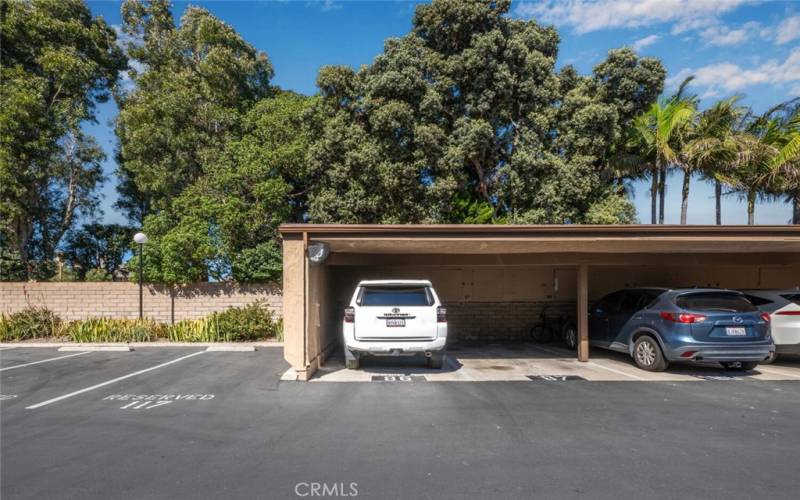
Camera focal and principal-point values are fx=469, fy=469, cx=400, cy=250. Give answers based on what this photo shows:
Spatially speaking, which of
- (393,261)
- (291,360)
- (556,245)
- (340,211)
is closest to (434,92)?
(340,211)

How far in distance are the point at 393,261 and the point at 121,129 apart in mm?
14208

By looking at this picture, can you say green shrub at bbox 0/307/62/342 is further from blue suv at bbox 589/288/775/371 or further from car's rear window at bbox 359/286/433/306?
blue suv at bbox 589/288/775/371

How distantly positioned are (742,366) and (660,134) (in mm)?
9531

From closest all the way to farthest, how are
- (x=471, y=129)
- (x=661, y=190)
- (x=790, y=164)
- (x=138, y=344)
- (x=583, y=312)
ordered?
1. (x=583, y=312)
2. (x=138, y=344)
3. (x=790, y=164)
4. (x=471, y=129)
5. (x=661, y=190)

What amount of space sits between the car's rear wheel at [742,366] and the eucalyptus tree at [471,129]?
22.5ft

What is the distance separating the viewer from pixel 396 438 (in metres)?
5.13

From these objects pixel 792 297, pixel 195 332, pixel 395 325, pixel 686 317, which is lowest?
pixel 195 332

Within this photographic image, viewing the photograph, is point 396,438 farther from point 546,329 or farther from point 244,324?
point 546,329

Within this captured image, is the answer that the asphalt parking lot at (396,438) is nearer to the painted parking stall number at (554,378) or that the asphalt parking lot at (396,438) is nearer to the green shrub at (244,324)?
the painted parking stall number at (554,378)

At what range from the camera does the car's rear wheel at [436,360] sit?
8.54 m

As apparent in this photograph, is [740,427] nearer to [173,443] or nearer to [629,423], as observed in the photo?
[629,423]

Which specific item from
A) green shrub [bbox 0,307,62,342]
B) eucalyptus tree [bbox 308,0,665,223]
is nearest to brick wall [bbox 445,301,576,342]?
eucalyptus tree [bbox 308,0,665,223]

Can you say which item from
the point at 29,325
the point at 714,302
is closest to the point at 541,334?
the point at 714,302

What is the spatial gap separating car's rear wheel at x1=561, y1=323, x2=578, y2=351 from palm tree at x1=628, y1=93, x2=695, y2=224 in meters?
7.88
